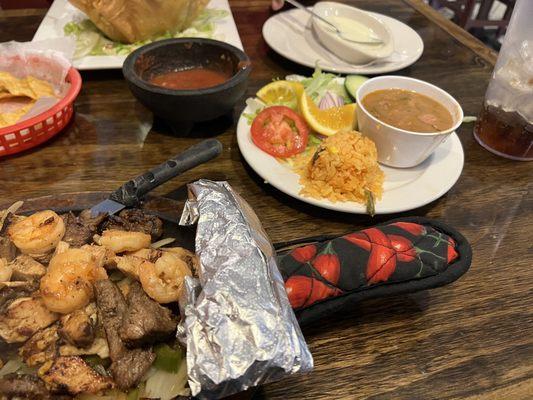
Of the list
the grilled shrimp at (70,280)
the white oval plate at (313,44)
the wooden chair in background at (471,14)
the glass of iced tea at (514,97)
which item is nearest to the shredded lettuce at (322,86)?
the white oval plate at (313,44)

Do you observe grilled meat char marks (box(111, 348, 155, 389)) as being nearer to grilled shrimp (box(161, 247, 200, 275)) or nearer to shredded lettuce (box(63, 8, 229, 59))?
grilled shrimp (box(161, 247, 200, 275))

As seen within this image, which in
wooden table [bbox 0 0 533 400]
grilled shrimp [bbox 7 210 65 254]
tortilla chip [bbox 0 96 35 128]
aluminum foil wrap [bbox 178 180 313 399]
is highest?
aluminum foil wrap [bbox 178 180 313 399]

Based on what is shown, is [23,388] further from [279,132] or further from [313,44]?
[313,44]

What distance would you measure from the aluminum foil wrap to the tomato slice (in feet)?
2.50

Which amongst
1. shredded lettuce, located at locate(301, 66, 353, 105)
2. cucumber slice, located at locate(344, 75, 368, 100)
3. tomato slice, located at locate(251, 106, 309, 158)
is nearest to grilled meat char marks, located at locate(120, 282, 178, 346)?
tomato slice, located at locate(251, 106, 309, 158)

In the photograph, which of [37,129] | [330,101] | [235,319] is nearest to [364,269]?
[235,319]

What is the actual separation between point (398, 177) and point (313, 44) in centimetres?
124

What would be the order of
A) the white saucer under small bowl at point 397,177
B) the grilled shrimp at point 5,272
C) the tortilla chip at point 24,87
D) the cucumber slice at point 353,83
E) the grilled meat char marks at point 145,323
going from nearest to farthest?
the grilled meat char marks at point 145,323 < the grilled shrimp at point 5,272 < the white saucer under small bowl at point 397,177 < the tortilla chip at point 24,87 < the cucumber slice at point 353,83

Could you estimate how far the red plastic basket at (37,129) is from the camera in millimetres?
1749

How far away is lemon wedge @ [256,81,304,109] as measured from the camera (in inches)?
83.0

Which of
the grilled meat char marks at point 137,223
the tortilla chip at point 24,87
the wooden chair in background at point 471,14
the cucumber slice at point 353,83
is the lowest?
the wooden chair in background at point 471,14

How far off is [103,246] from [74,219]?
0.48ft

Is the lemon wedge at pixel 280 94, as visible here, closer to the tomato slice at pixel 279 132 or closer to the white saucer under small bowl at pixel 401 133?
the tomato slice at pixel 279 132

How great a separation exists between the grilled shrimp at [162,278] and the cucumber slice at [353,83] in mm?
1434
